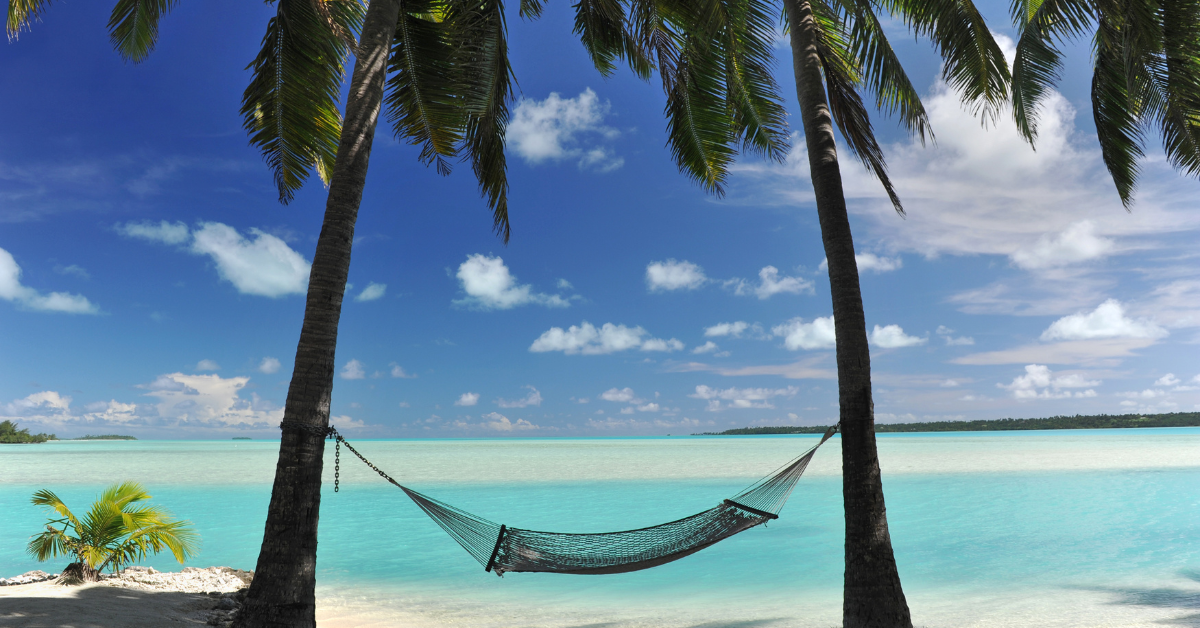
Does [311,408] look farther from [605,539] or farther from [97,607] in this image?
[605,539]

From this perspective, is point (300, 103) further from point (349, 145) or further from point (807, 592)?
point (807, 592)

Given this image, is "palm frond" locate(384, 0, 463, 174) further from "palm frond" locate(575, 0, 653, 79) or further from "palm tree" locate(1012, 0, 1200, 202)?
"palm tree" locate(1012, 0, 1200, 202)

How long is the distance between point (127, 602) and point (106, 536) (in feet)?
2.45

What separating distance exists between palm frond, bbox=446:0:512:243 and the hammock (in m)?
2.16

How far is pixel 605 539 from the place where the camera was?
3.59 meters

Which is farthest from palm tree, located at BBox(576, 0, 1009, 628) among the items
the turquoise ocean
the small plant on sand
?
the small plant on sand

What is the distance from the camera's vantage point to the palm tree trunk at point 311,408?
2719 millimetres

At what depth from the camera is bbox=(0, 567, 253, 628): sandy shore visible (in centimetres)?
279

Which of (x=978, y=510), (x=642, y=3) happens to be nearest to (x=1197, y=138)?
(x=642, y=3)

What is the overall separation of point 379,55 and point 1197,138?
17.7 ft

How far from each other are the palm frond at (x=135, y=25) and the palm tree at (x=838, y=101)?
3.12m

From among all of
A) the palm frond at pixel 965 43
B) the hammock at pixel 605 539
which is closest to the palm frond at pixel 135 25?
the hammock at pixel 605 539

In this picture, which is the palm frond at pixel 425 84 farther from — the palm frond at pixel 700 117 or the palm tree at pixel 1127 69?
the palm tree at pixel 1127 69

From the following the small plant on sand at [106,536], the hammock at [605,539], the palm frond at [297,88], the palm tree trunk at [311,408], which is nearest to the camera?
the palm tree trunk at [311,408]
